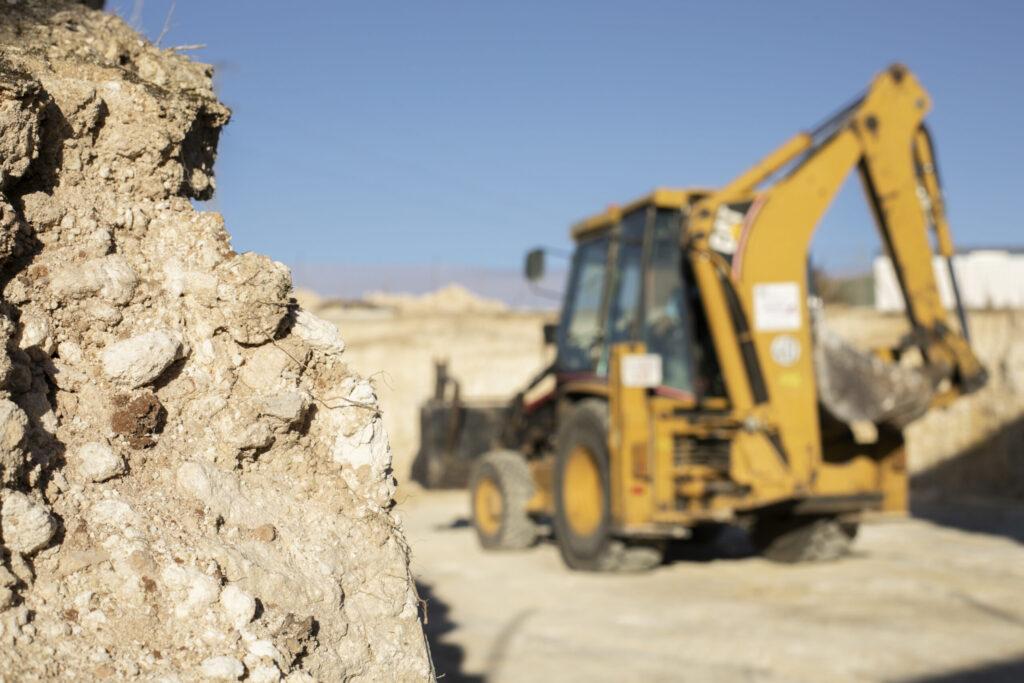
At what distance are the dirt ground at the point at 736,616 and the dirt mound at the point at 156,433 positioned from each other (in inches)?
74.9

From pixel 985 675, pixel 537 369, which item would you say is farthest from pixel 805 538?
pixel 537 369

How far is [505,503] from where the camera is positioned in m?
9.81

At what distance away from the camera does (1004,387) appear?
1516 centimetres

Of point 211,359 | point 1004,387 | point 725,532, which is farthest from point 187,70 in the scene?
point 1004,387

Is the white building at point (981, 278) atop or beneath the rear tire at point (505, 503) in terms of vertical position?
atop

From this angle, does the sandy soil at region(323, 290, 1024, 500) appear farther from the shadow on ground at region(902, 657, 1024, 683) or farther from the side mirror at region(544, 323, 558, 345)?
the shadow on ground at region(902, 657, 1024, 683)

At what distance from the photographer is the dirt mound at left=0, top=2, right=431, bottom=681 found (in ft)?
7.50

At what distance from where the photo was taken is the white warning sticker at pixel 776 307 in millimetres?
7863

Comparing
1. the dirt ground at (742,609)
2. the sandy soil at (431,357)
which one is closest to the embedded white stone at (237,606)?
the dirt ground at (742,609)

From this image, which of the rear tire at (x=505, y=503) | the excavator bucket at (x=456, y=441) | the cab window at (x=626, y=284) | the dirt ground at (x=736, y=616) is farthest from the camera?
the excavator bucket at (x=456, y=441)

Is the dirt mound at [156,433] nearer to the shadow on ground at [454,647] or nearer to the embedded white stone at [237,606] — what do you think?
the embedded white stone at [237,606]

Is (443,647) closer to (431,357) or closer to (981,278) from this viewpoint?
(431,357)

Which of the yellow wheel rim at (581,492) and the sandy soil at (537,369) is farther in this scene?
the sandy soil at (537,369)

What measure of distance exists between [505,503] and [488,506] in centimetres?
49
